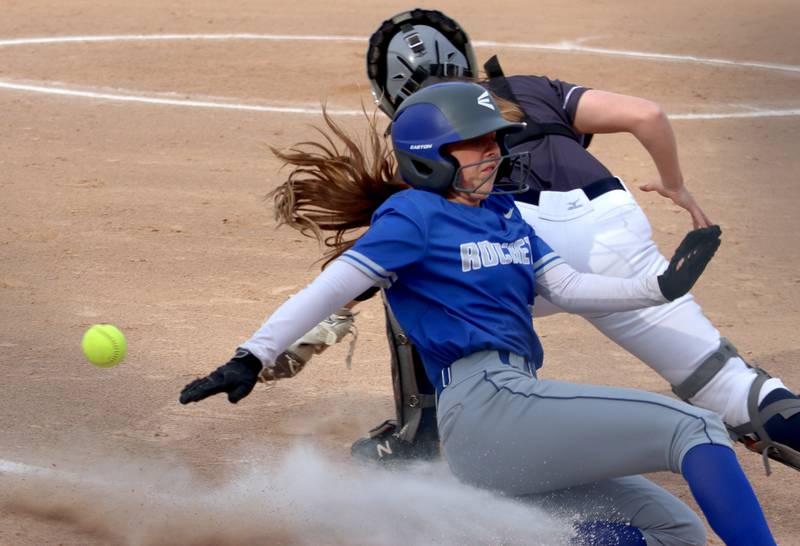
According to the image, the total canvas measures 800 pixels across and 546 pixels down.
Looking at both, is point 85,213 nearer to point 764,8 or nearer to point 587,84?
point 587,84

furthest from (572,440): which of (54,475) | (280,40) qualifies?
(280,40)

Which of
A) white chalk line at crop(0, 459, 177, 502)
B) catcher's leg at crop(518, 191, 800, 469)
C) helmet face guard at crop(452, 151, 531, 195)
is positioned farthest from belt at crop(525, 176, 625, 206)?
white chalk line at crop(0, 459, 177, 502)

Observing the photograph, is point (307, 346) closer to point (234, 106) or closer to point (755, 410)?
point (755, 410)

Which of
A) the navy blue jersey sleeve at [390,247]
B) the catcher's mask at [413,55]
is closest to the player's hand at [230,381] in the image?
the navy blue jersey sleeve at [390,247]

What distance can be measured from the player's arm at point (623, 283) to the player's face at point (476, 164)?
0.30 meters

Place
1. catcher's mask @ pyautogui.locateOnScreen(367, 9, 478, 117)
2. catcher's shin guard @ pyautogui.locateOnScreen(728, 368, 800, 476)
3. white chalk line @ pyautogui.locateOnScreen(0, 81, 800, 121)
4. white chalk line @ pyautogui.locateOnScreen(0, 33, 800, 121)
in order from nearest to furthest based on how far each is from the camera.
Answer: catcher's shin guard @ pyautogui.locateOnScreen(728, 368, 800, 476), catcher's mask @ pyautogui.locateOnScreen(367, 9, 478, 117), white chalk line @ pyautogui.locateOnScreen(0, 81, 800, 121), white chalk line @ pyautogui.locateOnScreen(0, 33, 800, 121)

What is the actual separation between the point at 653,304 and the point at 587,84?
23.3 feet

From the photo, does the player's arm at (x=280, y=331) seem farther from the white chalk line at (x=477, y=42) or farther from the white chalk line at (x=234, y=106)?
the white chalk line at (x=477, y=42)

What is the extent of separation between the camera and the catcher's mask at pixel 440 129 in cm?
357

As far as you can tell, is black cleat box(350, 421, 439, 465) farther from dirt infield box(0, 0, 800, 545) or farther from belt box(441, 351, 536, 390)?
belt box(441, 351, 536, 390)

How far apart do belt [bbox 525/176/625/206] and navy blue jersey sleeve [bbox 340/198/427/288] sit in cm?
96

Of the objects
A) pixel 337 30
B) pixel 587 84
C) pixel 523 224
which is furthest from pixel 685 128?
pixel 523 224

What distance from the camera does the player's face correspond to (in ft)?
11.8

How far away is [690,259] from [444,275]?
674 mm
